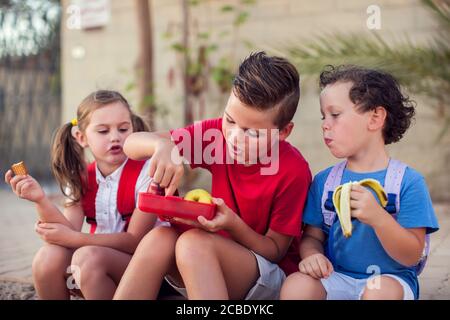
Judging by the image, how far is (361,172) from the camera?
2182mm

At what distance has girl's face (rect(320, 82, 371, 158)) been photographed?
215cm

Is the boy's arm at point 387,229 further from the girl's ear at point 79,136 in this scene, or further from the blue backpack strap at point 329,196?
the girl's ear at point 79,136

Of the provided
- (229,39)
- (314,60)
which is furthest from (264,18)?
(314,60)

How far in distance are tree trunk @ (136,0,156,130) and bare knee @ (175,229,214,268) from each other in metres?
3.86

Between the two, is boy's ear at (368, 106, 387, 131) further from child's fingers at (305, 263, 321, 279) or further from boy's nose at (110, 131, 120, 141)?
boy's nose at (110, 131, 120, 141)

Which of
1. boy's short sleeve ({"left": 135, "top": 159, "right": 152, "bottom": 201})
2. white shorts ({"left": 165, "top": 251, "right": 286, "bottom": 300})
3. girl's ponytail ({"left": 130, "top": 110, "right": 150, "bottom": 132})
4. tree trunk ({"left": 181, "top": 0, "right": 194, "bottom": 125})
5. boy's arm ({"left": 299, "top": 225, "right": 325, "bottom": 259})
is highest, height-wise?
tree trunk ({"left": 181, "top": 0, "right": 194, "bottom": 125})

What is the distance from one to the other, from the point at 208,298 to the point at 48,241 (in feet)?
2.62

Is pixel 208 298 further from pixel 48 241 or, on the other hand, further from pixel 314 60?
pixel 314 60

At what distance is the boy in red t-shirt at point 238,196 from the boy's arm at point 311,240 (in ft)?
0.15

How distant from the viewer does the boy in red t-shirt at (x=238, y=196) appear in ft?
6.58

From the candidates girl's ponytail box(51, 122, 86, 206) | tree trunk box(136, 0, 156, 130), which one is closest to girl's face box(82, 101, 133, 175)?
girl's ponytail box(51, 122, 86, 206)

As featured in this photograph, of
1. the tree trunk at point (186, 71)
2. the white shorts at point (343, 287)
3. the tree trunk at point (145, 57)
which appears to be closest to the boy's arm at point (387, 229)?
the white shorts at point (343, 287)

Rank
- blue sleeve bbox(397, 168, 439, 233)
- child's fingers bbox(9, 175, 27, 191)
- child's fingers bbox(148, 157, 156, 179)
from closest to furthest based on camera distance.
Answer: blue sleeve bbox(397, 168, 439, 233) < child's fingers bbox(148, 157, 156, 179) < child's fingers bbox(9, 175, 27, 191)

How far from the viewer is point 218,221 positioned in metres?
2.02
